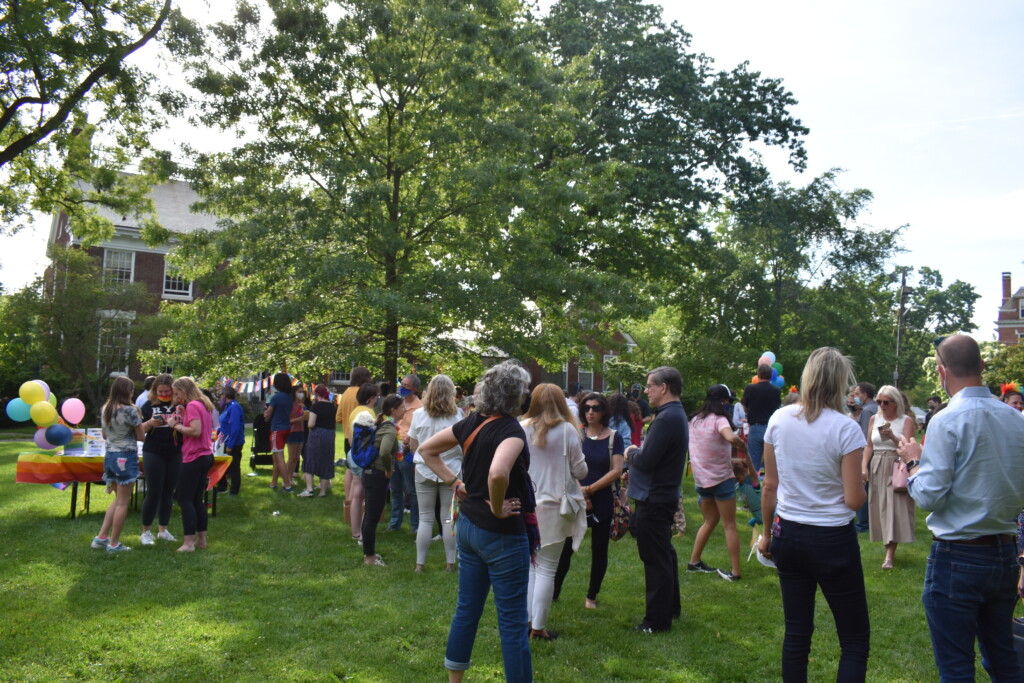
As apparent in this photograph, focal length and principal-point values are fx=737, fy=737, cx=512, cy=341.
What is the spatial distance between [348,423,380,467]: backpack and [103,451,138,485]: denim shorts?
235 cm

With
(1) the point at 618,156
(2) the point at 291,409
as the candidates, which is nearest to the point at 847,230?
(1) the point at 618,156

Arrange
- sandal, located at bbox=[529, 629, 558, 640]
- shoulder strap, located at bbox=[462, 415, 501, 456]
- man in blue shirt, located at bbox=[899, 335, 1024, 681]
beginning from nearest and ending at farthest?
man in blue shirt, located at bbox=[899, 335, 1024, 681]
shoulder strap, located at bbox=[462, 415, 501, 456]
sandal, located at bbox=[529, 629, 558, 640]

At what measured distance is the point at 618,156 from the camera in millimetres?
19938

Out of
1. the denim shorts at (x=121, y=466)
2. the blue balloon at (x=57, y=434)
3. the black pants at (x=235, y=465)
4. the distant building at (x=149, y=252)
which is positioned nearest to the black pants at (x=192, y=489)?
the denim shorts at (x=121, y=466)

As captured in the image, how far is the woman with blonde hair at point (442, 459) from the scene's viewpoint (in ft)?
23.1

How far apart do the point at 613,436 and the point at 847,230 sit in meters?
23.5

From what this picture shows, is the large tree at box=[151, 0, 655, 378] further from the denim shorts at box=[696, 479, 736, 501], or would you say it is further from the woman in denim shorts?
the denim shorts at box=[696, 479, 736, 501]

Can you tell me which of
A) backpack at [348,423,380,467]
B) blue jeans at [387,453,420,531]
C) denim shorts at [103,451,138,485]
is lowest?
blue jeans at [387,453,420,531]

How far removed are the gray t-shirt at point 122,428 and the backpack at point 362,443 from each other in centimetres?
228

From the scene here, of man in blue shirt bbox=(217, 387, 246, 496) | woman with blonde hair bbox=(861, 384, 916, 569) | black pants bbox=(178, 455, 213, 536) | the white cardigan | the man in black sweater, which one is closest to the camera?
the white cardigan

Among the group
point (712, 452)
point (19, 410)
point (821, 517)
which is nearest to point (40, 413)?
point (19, 410)

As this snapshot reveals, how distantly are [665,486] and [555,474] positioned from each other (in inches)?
38.0

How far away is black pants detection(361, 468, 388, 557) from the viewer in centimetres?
759

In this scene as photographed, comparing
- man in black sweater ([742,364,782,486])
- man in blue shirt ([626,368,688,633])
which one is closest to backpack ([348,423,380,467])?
man in blue shirt ([626,368,688,633])
